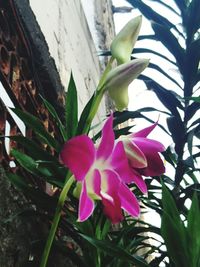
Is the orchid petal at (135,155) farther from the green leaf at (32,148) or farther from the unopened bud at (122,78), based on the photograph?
the green leaf at (32,148)

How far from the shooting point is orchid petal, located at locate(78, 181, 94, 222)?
19.5 inches

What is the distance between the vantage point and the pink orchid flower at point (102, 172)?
50 centimetres

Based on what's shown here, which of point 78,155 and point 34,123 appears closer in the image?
point 78,155

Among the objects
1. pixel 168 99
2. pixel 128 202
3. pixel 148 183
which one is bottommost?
pixel 148 183

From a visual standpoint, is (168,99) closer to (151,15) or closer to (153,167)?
(151,15)

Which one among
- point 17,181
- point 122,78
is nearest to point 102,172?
point 122,78

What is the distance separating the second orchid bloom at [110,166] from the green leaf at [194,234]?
22cm

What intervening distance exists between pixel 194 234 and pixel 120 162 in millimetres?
287

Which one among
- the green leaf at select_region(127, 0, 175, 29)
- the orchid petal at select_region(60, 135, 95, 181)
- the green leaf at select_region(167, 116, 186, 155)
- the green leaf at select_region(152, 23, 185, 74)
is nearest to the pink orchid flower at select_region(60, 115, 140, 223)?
the orchid petal at select_region(60, 135, 95, 181)

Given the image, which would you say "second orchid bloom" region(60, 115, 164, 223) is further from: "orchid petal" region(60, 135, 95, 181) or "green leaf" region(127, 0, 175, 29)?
"green leaf" region(127, 0, 175, 29)

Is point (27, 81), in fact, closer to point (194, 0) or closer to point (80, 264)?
point (80, 264)

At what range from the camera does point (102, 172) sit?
0.54 m

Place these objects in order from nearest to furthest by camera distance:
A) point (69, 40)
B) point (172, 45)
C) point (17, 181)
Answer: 1. point (17, 181)
2. point (172, 45)
3. point (69, 40)

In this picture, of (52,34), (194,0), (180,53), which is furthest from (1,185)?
(194,0)
